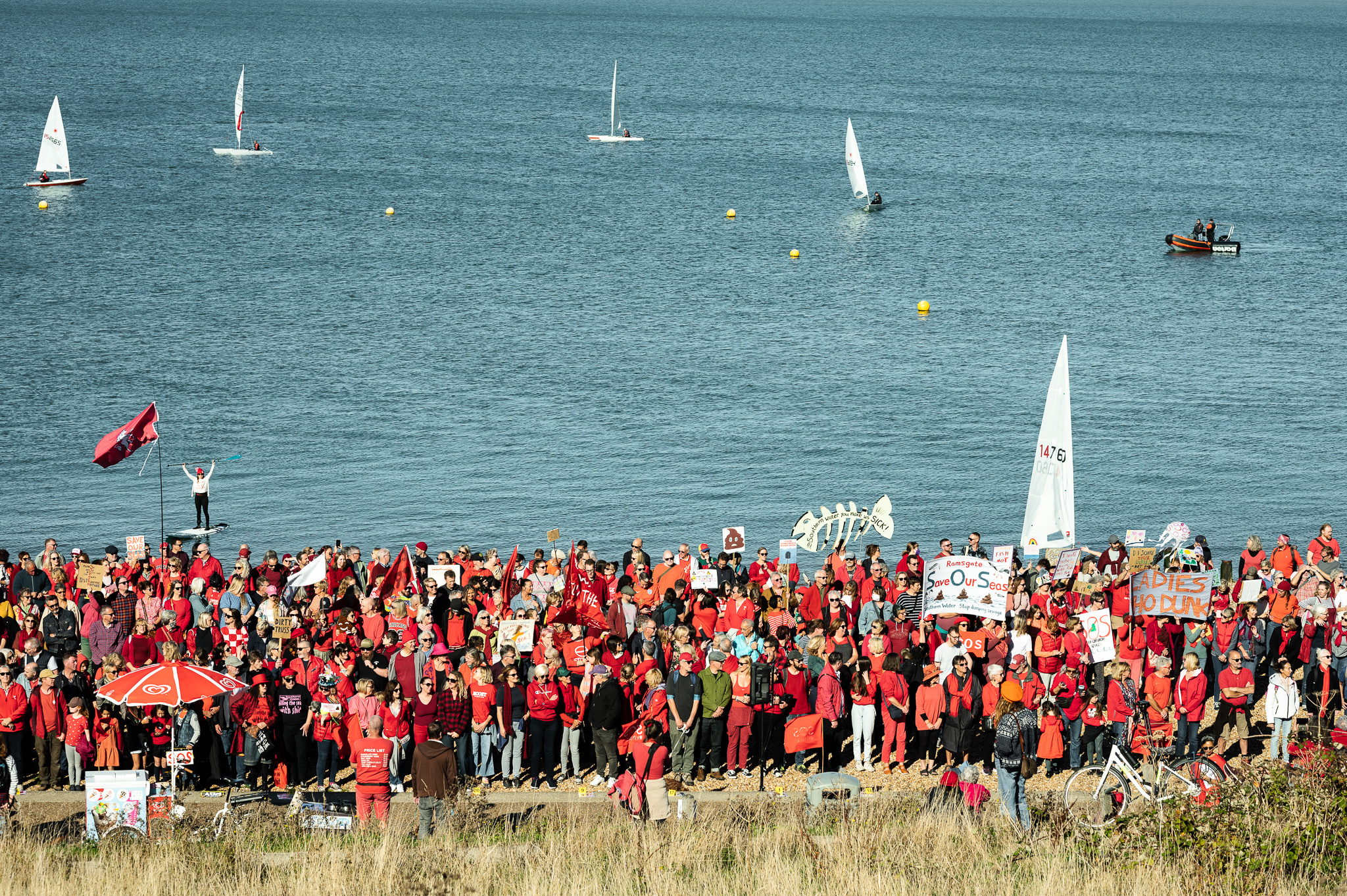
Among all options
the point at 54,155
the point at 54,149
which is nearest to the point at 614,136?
the point at 54,155

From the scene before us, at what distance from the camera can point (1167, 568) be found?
19766mm

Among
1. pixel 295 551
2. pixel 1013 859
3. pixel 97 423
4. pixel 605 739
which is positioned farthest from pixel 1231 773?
→ pixel 97 423

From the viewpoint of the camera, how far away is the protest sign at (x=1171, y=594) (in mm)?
18281

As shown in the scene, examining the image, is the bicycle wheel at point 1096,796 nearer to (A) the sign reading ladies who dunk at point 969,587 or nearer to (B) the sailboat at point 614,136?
(A) the sign reading ladies who dunk at point 969,587

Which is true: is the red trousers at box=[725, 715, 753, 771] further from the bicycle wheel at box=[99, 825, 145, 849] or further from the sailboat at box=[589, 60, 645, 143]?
the sailboat at box=[589, 60, 645, 143]

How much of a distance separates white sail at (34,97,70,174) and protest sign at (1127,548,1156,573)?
79466 mm

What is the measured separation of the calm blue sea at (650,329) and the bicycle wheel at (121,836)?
66.3 ft

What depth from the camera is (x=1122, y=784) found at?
46.8 feet

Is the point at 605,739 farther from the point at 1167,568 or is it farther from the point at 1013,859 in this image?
the point at 1167,568

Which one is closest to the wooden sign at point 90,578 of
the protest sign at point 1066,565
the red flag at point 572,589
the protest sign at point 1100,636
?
the red flag at point 572,589

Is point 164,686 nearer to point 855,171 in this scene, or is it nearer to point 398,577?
point 398,577

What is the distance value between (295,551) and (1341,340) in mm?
39123

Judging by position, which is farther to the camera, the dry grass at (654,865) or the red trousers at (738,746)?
the red trousers at (738,746)

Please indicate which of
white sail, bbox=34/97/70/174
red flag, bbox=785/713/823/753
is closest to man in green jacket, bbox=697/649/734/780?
red flag, bbox=785/713/823/753
